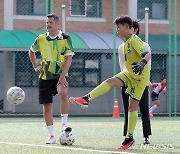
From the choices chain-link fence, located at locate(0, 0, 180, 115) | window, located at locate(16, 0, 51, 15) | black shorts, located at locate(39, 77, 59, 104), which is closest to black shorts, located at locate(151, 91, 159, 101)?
chain-link fence, located at locate(0, 0, 180, 115)

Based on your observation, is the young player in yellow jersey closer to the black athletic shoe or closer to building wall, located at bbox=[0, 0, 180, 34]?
the black athletic shoe

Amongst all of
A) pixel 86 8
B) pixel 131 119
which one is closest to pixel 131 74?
pixel 131 119

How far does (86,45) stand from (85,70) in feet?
5.51

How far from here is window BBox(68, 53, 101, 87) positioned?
24.4 meters

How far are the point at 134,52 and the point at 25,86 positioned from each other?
16067 mm

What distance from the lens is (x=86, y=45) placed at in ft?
76.4

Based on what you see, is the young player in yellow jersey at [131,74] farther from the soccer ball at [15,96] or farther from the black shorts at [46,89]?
the soccer ball at [15,96]

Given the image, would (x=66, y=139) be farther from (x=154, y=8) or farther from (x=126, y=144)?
(x=154, y=8)

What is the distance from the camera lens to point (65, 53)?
9.34 meters

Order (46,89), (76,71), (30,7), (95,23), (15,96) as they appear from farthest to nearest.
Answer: (95,23)
(30,7)
(76,71)
(15,96)
(46,89)

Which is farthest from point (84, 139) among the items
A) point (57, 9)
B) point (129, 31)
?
point (57, 9)

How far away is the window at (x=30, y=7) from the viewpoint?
2528 centimetres

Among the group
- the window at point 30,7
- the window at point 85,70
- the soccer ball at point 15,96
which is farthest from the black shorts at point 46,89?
the window at point 30,7

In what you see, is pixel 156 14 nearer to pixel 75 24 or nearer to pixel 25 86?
pixel 75 24
